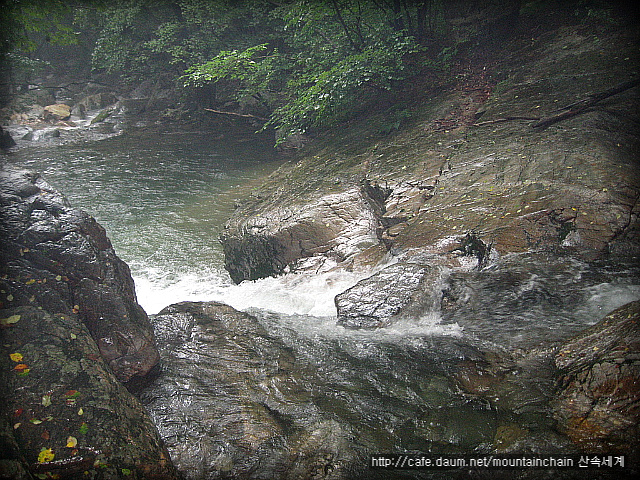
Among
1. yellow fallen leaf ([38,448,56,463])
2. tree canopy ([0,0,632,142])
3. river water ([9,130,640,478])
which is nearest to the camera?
yellow fallen leaf ([38,448,56,463])

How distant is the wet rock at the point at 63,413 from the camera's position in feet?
7.36

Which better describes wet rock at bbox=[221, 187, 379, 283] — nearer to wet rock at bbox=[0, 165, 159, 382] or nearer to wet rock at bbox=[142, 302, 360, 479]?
wet rock at bbox=[142, 302, 360, 479]

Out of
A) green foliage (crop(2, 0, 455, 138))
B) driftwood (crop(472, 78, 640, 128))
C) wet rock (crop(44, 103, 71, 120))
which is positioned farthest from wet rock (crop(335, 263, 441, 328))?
wet rock (crop(44, 103, 71, 120))

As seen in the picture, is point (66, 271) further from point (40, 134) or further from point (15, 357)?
point (40, 134)

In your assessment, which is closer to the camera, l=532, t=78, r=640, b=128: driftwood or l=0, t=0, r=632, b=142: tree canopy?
l=532, t=78, r=640, b=128: driftwood

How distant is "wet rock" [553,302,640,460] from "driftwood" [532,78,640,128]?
4294mm

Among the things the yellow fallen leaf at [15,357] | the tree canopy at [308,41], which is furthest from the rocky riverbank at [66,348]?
the tree canopy at [308,41]

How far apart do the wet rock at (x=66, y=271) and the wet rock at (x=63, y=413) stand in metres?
0.41

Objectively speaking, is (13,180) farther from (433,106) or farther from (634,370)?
(433,106)

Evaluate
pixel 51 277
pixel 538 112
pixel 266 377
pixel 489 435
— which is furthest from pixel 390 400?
pixel 538 112

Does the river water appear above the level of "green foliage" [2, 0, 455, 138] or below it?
below

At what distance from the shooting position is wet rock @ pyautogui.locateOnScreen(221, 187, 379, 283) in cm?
617

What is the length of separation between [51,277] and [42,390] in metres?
1.26

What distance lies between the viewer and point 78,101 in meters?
19.9
